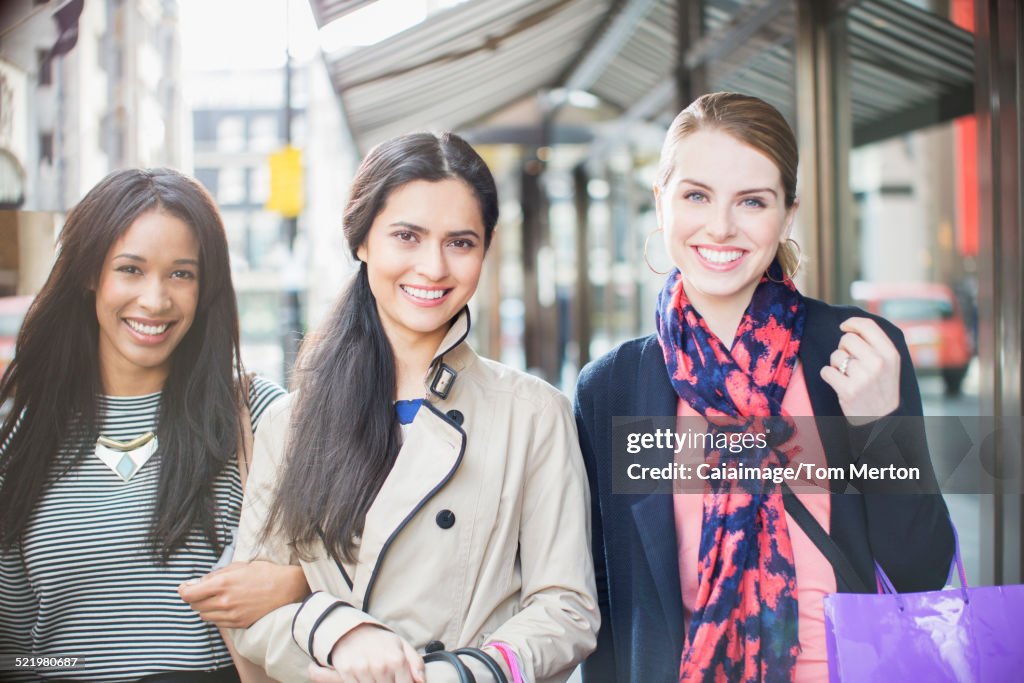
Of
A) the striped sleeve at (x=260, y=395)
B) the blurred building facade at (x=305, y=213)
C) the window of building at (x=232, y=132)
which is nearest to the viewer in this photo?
the striped sleeve at (x=260, y=395)

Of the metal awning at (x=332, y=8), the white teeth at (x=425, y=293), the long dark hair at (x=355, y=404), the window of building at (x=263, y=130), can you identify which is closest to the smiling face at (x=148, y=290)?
the long dark hair at (x=355, y=404)

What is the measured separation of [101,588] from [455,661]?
0.87 metres

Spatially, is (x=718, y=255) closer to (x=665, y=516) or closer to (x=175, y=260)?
(x=665, y=516)

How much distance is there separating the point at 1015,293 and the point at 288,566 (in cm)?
226

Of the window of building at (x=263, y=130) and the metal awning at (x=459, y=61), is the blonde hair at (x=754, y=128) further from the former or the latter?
the window of building at (x=263, y=130)

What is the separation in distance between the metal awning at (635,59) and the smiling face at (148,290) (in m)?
1.36

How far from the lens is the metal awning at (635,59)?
410 cm

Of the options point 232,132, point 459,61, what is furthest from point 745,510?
point 232,132

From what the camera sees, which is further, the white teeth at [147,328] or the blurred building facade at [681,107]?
the blurred building facade at [681,107]

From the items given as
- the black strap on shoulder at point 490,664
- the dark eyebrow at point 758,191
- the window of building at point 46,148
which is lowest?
the black strap on shoulder at point 490,664

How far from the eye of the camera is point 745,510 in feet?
6.16

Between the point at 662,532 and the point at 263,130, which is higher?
the point at 263,130

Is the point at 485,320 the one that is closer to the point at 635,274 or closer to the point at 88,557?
the point at 635,274

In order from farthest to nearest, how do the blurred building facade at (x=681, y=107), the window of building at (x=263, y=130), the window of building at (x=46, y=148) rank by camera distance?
1. the window of building at (x=263, y=130)
2. the blurred building facade at (x=681, y=107)
3. the window of building at (x=46, y=148)
